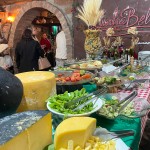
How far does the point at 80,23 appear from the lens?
4543 millimetres

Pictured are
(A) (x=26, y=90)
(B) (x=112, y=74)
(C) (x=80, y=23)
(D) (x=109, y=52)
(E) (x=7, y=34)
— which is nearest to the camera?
(A) (x=26, y=90)

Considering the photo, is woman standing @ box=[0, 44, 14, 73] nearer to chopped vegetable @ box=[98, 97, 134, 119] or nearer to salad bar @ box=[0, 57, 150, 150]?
salad bar @ box=[0, 57, 150, 150]

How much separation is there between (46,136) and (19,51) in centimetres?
327

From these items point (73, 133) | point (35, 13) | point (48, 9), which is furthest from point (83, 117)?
point (35, 13)

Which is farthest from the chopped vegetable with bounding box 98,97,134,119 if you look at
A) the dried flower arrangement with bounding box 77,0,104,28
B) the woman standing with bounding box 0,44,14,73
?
the woman standing with bounding box 0,44,14,73

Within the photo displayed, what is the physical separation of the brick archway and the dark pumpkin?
3728mm

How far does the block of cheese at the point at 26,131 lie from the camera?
0.72 m

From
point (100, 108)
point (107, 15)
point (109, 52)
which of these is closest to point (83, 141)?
point (100, 108)

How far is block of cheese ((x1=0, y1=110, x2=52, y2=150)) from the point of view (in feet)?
2.35

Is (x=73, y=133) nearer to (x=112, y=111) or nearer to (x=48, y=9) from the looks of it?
(x=112, y=111)

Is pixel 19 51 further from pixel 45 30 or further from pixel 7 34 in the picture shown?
pixel 45 30

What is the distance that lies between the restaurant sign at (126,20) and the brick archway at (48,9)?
2.74 feet

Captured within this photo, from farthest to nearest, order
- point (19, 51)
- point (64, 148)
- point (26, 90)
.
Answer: point (19, 51), point (26, 90), point (64, 148)

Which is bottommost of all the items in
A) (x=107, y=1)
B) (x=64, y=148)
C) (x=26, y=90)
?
(x=64, y=148)
